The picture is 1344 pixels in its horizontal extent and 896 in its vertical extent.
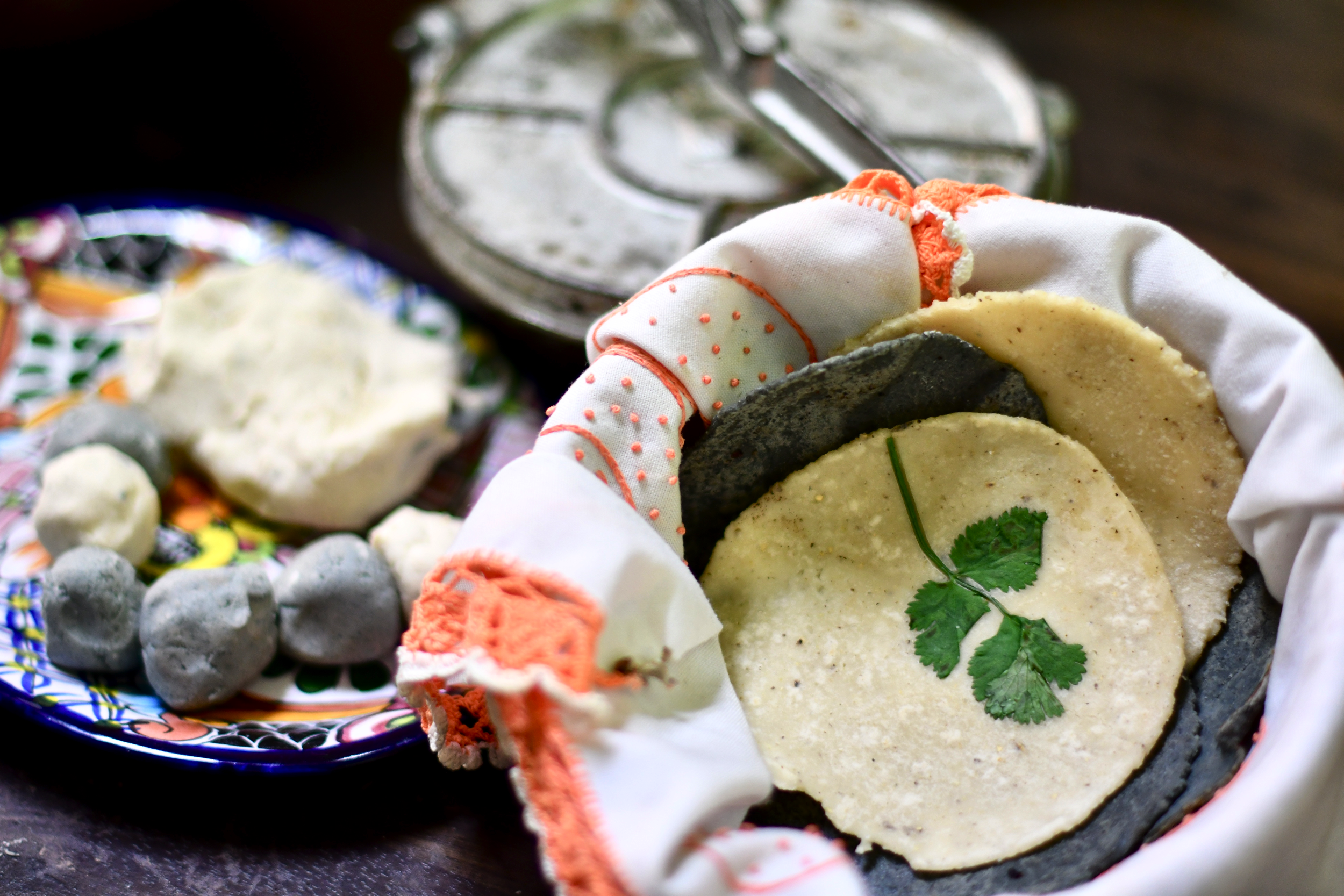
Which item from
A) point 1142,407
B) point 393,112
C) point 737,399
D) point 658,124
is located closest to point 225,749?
point 737,399

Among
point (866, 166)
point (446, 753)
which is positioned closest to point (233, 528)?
point (446, 753)

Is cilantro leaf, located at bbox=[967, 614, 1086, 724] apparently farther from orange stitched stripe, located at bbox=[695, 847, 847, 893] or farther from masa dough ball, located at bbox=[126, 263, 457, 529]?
masa dough ball, located at bbox=[126, 263, 457, 529]

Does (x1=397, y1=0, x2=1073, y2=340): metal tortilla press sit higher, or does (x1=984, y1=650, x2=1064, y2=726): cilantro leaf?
(x1=397, y1=0, x2=1073, y2=340): metal tortilla press

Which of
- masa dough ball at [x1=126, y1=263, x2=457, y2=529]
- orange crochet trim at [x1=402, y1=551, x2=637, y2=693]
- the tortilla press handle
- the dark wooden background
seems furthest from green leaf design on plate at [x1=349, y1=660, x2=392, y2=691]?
the tortilla press handle

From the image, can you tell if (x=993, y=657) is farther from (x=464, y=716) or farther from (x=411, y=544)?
(x=411, y=544)

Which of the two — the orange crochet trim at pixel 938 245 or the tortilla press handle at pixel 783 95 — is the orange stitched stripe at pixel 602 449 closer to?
the orange crochet trim at pixel 938 245

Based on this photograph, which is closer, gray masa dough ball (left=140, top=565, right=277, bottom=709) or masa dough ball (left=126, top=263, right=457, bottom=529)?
gray masa dough ball (left=140, top=565, right=277, bottom=709)

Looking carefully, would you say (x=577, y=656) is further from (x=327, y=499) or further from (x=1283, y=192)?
(x=1283, y=192)
